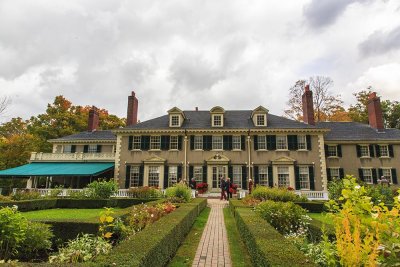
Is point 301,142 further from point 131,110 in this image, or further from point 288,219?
point 288,219

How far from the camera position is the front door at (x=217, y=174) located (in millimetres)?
26206

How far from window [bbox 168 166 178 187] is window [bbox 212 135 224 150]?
4332mm

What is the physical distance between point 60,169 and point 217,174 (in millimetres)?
15737

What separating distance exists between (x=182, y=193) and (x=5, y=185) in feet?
93.9

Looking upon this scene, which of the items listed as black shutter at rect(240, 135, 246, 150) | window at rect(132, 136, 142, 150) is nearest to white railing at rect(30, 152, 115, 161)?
window at rect(132, 136, 142, 150)

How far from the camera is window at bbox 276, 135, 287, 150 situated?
26.4 m

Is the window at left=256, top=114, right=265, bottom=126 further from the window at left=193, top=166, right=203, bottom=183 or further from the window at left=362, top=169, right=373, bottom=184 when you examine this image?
the window at left=362, top=169, right=373, bottom=184

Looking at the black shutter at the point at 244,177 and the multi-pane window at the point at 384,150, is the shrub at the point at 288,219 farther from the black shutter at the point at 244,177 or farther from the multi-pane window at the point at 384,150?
the multi-pane window at the point at 384,150

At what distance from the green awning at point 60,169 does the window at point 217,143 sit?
10.9 metres

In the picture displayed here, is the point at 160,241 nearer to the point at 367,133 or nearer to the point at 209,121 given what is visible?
the point at 209,121

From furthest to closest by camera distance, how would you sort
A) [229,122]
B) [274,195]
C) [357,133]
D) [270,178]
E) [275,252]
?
[357,133] < [229,122] < [270,178] < [274,195] < [275,252]

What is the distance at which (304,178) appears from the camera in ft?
84.3

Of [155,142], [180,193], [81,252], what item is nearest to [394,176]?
[180,193]

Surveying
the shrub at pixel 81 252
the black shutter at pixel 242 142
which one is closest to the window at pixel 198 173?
the black shutter at pixel 242 142
